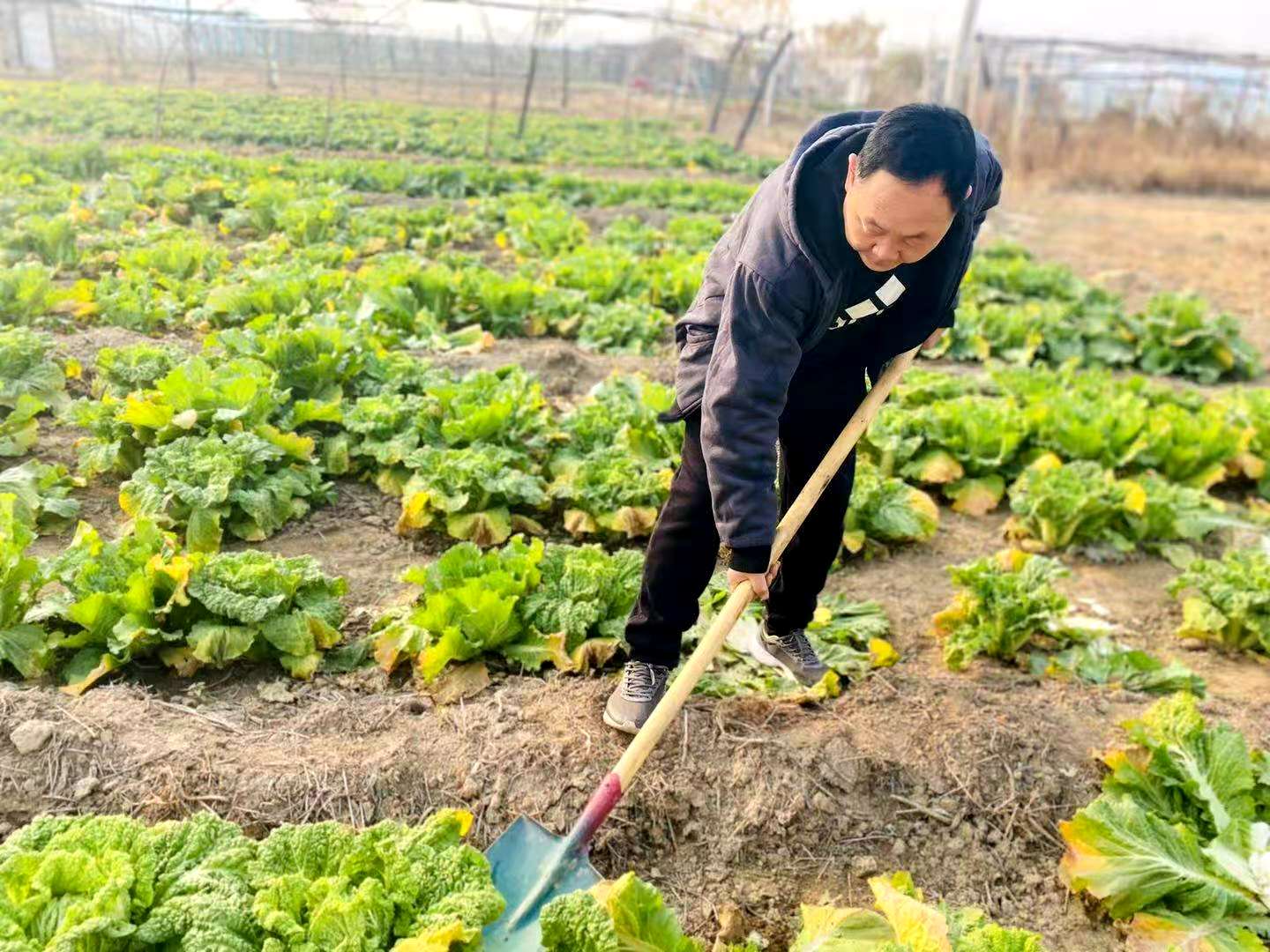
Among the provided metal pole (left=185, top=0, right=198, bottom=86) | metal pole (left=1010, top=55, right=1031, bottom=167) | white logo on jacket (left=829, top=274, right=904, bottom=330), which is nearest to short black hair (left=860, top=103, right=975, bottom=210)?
white logo on jacket (left=829, top=274, right=904, bottom=330)

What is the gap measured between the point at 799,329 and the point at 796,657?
151cm

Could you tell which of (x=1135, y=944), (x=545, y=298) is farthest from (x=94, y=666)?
(x=545, y=298)

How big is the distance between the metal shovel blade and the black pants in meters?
0.75

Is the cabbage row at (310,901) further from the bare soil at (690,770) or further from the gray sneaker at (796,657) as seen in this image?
the gray sneaker at (796,657)

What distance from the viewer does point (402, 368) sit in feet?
18.3

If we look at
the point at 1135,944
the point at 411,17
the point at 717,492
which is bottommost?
the point at 1135,944

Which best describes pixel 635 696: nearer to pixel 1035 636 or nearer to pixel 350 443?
pixel 1035 636

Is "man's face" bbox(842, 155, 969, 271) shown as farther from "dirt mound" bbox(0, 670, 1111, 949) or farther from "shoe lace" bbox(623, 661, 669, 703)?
"dirt mound" bbox(0, 670, 1111, 949)

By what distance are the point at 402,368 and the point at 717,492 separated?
342cm

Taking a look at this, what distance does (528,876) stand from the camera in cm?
256

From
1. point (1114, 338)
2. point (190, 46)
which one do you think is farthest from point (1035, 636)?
point (190, 46)

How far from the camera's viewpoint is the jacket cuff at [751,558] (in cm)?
258

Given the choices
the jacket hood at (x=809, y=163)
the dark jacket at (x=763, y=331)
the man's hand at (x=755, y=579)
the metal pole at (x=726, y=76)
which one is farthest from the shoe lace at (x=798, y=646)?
the metal pole at (x=726, y=76)

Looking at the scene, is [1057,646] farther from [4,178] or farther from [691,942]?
[4,178]
